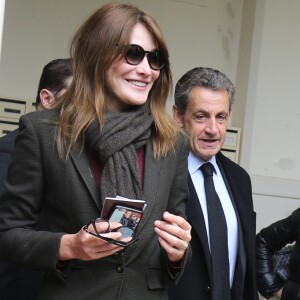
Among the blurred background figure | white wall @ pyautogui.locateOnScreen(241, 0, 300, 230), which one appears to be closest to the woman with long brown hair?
the blurred background figure

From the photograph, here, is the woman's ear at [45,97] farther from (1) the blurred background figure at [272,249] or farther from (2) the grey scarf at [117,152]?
(1) the blurred background figure at [272,249]

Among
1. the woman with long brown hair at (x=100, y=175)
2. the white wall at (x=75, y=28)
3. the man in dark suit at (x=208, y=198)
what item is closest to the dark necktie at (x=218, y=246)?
the man in dark suit at (x=208, y=198)

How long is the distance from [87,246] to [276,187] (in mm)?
4153

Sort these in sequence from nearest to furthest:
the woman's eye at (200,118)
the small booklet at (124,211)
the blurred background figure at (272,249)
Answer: the small booklet at (124,211) → the woman's eye at (200,118) → the blurred background figure at (272,249)

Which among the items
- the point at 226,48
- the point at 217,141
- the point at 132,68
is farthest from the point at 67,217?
the point at 226,48

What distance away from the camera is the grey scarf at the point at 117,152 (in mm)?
1653

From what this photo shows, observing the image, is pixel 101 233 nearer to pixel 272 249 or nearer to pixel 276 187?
pixel 272 249

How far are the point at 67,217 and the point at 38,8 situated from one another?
3.87 metres

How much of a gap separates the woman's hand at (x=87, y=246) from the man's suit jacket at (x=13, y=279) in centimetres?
61

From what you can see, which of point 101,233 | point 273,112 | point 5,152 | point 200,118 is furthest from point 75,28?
point 101,233

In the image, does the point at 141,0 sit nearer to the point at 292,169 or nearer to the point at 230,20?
the point at 230,20

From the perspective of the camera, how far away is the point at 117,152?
1.69 metres

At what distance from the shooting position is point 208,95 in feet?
8.66

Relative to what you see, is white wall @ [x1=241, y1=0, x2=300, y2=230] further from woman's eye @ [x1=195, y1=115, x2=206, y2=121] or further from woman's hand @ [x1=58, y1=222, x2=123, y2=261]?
woman's hand @ [x1=58, y1=222, x2=123, y2=261]
